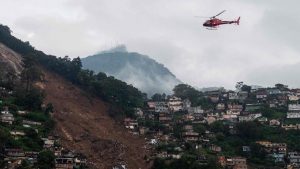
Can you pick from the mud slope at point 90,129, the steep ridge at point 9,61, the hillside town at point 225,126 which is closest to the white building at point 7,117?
the mud slope at point 90,129

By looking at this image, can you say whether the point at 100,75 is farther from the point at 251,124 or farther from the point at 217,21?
the point at 217,21

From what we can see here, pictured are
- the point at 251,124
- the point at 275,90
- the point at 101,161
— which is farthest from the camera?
the point at 275,90

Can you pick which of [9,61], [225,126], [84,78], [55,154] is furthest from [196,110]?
[55,154]

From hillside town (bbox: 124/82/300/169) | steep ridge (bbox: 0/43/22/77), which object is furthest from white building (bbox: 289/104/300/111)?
steep ridge (bbox: 0/43/22/77)

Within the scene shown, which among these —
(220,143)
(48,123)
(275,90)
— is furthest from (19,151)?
(275,90)

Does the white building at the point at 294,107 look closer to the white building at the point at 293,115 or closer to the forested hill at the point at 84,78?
the white building at the point at 293,115

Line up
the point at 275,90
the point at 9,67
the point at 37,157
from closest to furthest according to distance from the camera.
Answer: the point at 37,157 < the point at 9,67 < the point at 275,90
